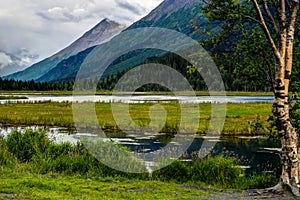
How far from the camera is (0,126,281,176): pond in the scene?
2787 cm

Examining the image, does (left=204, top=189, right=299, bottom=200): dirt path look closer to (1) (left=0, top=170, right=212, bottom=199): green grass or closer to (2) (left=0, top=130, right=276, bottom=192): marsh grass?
(1) (left=0, top=170, right=212, bottom=199): green grass

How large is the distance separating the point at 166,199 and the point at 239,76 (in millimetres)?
6411

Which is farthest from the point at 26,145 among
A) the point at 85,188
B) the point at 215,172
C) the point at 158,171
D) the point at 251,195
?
the point at 251,195

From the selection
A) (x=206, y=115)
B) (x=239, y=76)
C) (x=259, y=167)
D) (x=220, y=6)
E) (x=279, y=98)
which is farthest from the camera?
(x=206, y=115)

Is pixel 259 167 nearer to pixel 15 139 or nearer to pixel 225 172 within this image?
pixel 225 172

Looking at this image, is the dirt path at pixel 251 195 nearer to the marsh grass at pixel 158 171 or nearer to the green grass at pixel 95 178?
the green grass at pixel 95 178

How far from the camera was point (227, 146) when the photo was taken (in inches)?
1373

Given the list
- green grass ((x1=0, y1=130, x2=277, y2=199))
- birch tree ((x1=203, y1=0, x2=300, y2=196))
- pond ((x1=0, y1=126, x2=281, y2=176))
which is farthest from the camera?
pond ((x1=0, y1=126, x2=281, y2=176))

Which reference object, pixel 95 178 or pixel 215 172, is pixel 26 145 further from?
pixel 215 172

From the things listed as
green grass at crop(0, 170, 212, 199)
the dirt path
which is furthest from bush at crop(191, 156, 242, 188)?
the dirt path

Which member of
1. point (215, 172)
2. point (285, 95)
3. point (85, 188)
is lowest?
point (85, 188)

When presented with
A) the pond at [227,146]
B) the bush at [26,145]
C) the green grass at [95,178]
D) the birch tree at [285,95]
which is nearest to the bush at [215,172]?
the green grass at [95,178]

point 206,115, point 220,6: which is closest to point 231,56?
point 220,6

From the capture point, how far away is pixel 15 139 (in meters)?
22.9
